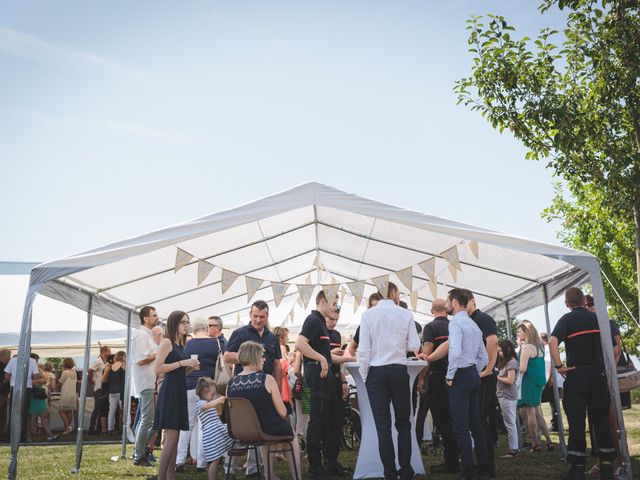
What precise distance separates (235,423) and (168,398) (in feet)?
2.75

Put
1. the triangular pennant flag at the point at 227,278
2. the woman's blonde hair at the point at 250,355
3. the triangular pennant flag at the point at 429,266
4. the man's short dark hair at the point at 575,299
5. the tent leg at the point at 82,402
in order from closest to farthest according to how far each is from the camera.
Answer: the woman's blonde hair at the point at 250,355
the man's short dark hair at the point at 575,299
the tent leg at the point at 82,402
the triangular pennant flag at the point at 227,278
the triangular pennant flag at the point at 429,266

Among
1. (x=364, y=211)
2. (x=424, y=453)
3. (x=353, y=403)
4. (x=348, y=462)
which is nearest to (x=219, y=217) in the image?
(x=364, y=211)

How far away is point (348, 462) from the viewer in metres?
7.54

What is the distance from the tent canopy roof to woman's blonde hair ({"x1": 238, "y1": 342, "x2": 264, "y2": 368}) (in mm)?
1271

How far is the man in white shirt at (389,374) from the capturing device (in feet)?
17.4

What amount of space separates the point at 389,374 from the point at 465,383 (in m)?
0.64

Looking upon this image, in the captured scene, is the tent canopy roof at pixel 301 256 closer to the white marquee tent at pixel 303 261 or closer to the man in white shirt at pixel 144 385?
the white marquee tent at pixel 303 261

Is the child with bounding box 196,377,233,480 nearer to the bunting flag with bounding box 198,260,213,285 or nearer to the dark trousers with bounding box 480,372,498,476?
the dark trousers with bounding box 480,372,498,476

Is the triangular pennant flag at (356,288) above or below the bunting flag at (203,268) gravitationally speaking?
below

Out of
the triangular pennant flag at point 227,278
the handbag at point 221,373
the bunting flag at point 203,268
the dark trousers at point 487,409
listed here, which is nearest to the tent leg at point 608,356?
the dark trousers at point 487,409

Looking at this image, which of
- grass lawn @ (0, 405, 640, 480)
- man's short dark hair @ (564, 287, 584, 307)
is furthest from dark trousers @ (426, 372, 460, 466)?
man's short dark hair @ (564, 287, 584, 307)

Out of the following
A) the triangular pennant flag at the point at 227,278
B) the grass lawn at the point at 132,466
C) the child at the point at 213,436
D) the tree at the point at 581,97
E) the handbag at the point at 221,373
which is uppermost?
the tree at the point at 581,97

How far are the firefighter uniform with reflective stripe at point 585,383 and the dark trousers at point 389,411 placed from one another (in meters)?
1.49

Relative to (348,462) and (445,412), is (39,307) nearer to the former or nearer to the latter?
(348,462)
